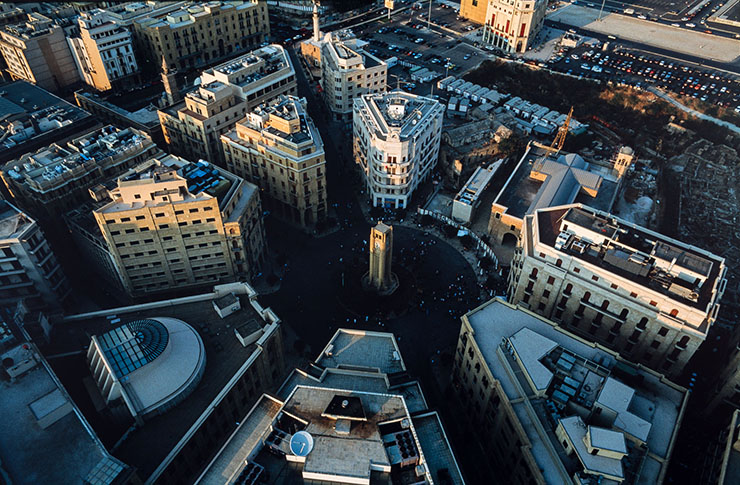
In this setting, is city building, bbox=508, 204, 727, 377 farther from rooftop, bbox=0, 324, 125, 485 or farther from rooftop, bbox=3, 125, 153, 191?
rooftop, bbox=3, 125, 153, 191

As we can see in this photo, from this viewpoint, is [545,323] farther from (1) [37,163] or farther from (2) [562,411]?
(1) [37,163]

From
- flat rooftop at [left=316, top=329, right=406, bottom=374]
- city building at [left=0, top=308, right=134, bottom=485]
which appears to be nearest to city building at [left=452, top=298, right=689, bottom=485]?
flat rooftop at [left=316, top=329, right=406, bottom=374]

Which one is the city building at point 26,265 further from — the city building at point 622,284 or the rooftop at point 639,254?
the rooftop at point 639,254

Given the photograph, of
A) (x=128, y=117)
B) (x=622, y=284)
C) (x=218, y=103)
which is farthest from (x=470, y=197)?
(x=128, y=117)

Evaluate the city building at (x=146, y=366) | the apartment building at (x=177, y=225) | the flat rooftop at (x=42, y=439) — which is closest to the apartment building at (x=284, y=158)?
the apartment building at (x=177, y=225)

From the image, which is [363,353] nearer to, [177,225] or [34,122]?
[177,225]
